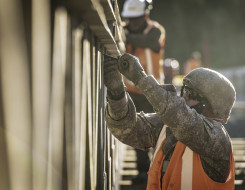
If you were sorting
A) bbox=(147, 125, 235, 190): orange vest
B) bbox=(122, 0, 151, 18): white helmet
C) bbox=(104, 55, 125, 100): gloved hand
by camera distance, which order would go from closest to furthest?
bbox=(147, 125, 235, 190): orange vest → bbox=(104, 55, 125, 100): gloved hand → bbox=(122, 0, 151, 18): white helmet

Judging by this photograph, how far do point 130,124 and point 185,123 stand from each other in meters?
0.62

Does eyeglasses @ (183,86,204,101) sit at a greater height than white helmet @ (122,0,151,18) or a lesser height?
lesser

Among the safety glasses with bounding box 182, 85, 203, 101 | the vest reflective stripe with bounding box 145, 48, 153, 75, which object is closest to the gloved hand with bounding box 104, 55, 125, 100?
the safety glasses with bounding box 182, 85, 203, 101

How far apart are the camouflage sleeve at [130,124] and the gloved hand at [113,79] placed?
0.05 metres

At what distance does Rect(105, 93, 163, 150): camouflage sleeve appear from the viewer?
3217mm

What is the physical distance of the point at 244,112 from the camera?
50.6 ft

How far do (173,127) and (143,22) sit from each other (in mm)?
4245

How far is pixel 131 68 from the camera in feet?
9.73

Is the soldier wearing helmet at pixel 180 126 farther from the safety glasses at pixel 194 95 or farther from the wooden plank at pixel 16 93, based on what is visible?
the wooden plank at pixel 16 93

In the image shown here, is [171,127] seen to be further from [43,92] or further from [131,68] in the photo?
[43,92]

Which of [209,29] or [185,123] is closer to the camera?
[185,123]

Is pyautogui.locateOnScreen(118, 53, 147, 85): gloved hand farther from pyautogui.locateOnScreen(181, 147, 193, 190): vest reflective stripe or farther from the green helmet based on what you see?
pyautogui.locateOnScreen(181, 147, 193, 190): vest reflective stripe

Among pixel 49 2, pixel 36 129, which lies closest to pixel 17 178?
pixel 36 129

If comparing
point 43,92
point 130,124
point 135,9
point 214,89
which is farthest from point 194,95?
point 135,9
